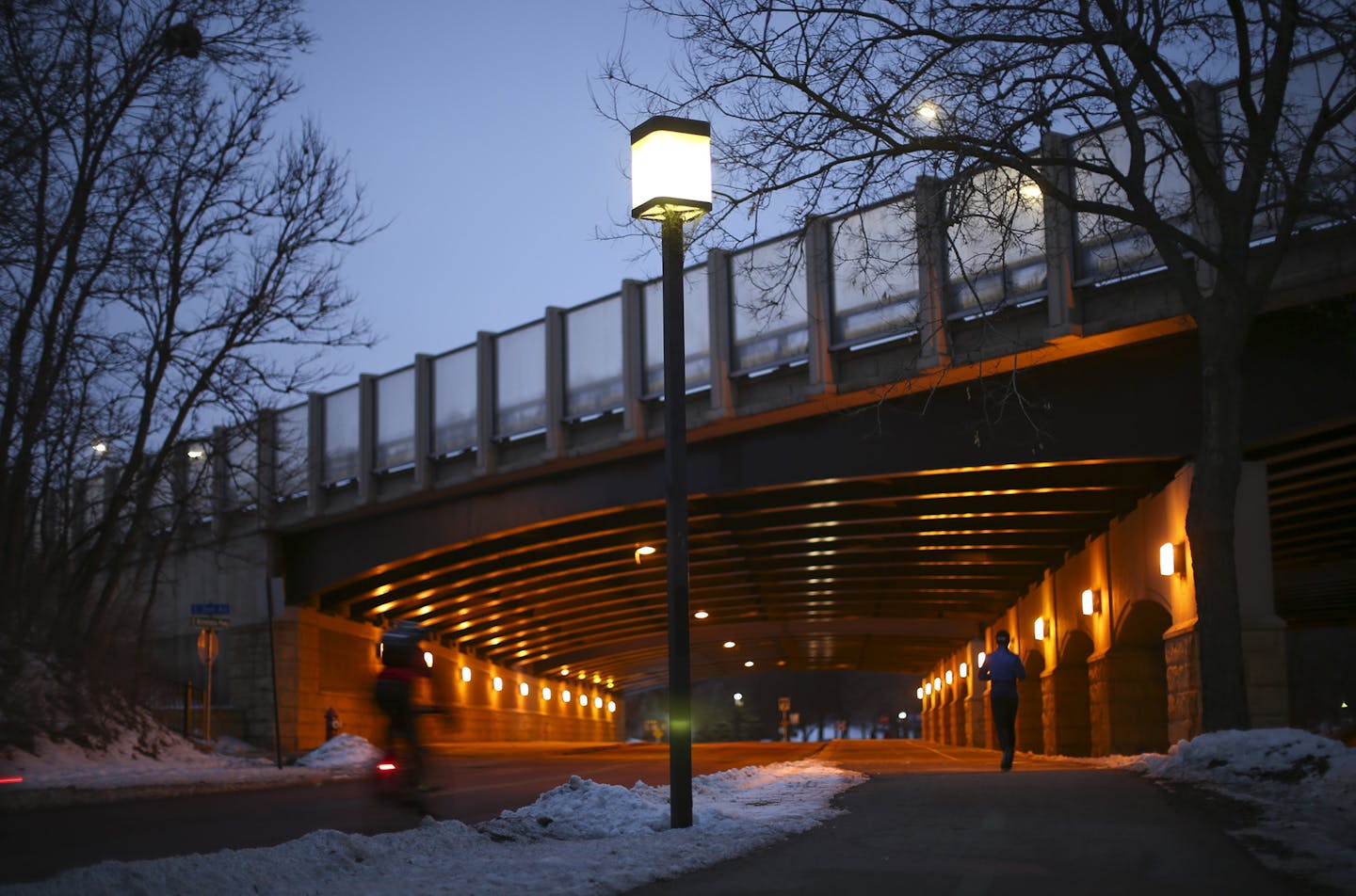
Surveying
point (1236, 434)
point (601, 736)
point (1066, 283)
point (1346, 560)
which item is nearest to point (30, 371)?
point (1066, 283)

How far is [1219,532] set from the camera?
16.1 metres

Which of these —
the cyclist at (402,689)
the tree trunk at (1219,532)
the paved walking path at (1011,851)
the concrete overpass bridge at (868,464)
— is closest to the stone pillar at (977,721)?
the concrete overpass bridge at (868,464)

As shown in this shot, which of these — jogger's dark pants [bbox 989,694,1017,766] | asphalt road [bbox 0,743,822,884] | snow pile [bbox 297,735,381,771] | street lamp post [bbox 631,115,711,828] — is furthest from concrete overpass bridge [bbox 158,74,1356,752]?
asphalt road [bbox 0,743,822,884]

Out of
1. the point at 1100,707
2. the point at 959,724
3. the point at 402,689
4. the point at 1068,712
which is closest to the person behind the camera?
the point at 402,689

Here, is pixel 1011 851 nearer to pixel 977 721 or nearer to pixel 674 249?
pixel 674 249

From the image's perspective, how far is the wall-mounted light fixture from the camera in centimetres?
2000

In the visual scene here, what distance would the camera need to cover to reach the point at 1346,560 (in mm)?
34219

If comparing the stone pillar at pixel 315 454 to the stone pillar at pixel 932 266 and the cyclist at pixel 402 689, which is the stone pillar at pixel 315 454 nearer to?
the stone pillar at pixel 932 266

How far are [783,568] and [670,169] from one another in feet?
90.2

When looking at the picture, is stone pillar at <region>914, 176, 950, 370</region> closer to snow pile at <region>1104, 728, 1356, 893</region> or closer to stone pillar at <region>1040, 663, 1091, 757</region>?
snow pile at <region>1104, 728, 1356, 893</region>

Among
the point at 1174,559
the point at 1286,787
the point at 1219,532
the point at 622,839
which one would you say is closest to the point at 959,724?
the point at 1174,559

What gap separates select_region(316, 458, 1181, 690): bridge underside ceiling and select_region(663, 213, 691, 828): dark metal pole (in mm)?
13060

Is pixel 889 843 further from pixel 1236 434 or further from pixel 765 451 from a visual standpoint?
pixel 765 451

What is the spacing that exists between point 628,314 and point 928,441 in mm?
7071
